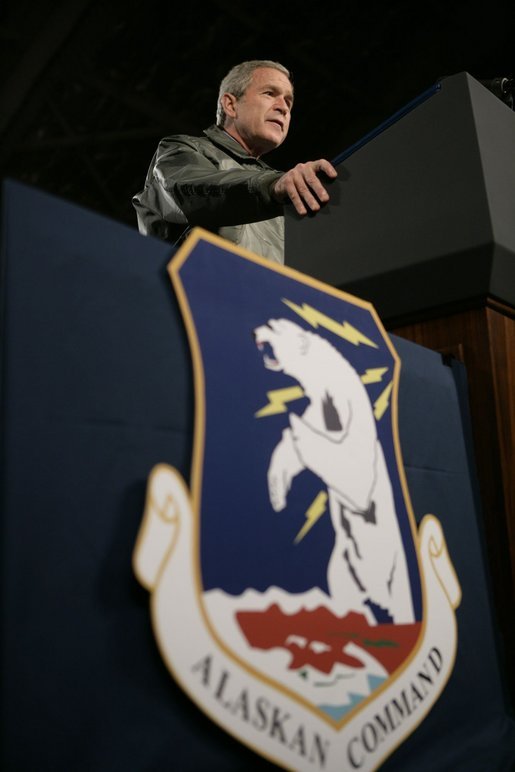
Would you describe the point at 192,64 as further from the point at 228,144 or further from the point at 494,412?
the point at 494,412

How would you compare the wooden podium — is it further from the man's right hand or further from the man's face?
the man's face

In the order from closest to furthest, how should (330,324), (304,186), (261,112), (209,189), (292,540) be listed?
(292,540) < (330,324) < (304,186) < (209,189) < (261,112)

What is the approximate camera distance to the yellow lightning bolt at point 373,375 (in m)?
0.85

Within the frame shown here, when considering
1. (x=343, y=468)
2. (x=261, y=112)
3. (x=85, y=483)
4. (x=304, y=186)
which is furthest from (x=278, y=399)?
(x=261, y=112)

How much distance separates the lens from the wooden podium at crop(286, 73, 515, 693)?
102 cm

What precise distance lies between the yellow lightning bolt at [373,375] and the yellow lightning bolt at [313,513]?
0.16 metres

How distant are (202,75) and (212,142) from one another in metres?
2.37

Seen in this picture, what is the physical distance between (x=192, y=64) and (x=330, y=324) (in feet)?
10.1

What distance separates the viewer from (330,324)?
0.85 metres

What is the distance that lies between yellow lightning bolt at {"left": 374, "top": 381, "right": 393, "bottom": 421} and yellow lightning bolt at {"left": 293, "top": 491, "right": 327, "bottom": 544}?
142mm

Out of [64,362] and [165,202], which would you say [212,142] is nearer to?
[165,202]

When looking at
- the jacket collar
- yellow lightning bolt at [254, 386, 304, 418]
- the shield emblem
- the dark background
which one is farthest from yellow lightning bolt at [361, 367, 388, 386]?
the dark background

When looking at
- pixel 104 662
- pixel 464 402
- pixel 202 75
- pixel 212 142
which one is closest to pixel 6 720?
pixel 104 662

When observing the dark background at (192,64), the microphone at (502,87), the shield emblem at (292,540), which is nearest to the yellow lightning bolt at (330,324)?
the shield emblem at (292,540)
